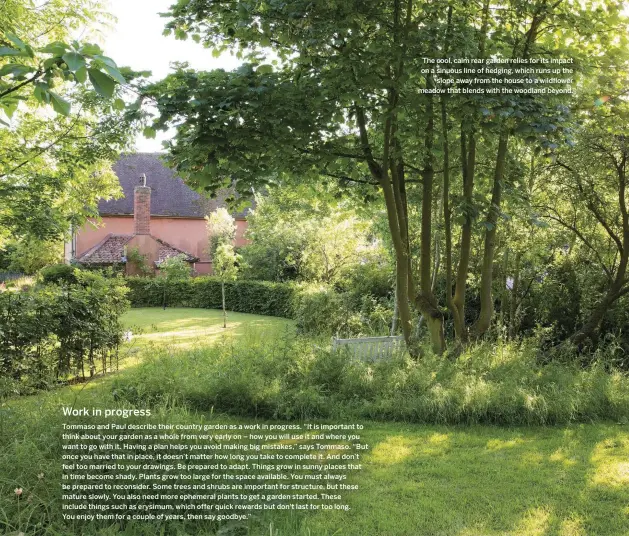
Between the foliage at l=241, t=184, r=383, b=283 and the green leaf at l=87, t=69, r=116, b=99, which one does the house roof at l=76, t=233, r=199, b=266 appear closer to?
the foliage at l=241, t=184, r=383, b=283

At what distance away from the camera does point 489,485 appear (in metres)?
4.18

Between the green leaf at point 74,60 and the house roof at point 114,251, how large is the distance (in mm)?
28968

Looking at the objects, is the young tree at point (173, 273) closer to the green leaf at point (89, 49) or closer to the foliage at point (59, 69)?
the foliage at point (59, 69)

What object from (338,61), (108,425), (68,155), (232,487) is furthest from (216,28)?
(232,487)

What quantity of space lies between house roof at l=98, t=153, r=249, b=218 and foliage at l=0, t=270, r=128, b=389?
25653mm

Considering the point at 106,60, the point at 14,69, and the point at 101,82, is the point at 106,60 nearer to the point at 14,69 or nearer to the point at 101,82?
the point at 101,82

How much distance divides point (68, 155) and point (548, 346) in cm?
928

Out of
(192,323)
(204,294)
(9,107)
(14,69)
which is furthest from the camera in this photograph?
(204,294)

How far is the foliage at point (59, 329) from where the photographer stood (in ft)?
23.3

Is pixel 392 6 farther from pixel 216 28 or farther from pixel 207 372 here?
pixel 207 372

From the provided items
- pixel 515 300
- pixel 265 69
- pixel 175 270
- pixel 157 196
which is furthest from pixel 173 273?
pixel 265 69

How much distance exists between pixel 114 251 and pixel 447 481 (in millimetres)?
29310

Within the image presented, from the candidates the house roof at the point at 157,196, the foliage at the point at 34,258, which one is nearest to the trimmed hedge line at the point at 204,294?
the foliage at the point at 34,258

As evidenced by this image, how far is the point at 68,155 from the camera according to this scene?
29.7 ft
